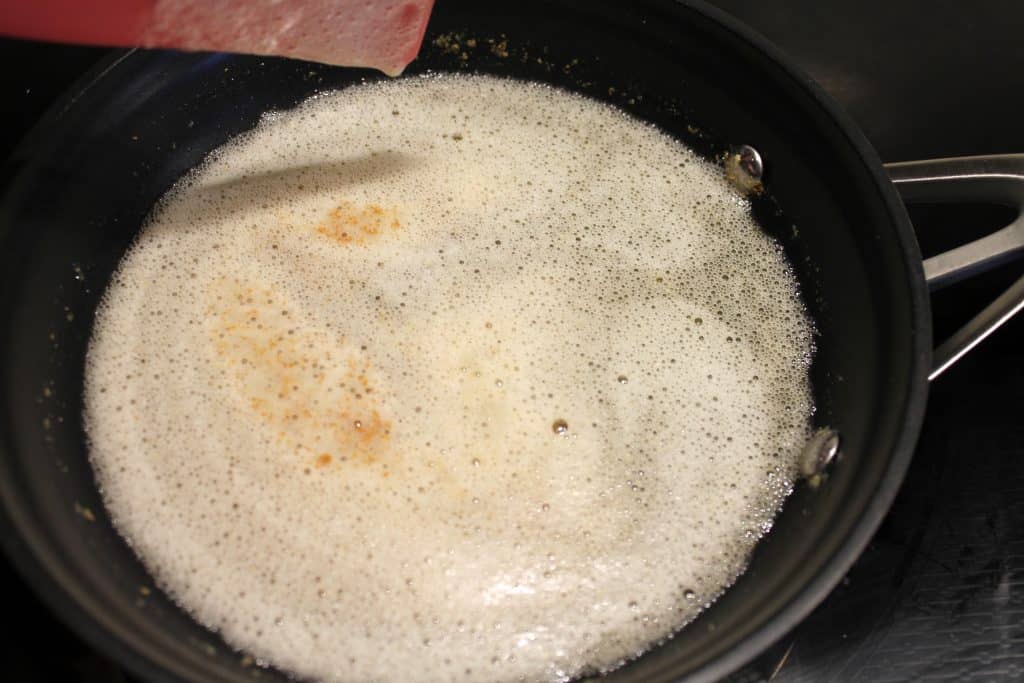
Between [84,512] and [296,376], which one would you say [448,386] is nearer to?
[296,376]

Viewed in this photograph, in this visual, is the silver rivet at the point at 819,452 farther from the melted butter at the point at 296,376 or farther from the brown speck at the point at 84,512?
the brown speck at the point at 84,512

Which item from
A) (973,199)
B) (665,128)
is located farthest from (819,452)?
(665,128)

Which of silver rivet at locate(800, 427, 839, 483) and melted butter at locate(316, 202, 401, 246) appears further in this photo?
melted butter at locate(316, 202, 401, 246)

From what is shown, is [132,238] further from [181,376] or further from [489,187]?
[489,187]

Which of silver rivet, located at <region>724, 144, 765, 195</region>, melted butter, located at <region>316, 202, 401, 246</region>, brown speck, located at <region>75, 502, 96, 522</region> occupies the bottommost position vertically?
brown speck, located at <region>75, 502, 96, 522</region>

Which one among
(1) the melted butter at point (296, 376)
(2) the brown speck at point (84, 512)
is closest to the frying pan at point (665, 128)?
(2) the brown speck at point (84, 512)

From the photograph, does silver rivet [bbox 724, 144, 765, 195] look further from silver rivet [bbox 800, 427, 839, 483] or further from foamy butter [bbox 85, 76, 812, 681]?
silver rivet [bbox 800, 427, 839, 483]

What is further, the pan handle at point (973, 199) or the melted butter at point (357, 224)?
the melted butter at point (357, 224)

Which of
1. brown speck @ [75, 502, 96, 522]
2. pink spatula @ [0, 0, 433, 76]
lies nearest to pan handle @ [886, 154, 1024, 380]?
pink spatula @ [0, 0, 433, 76]
